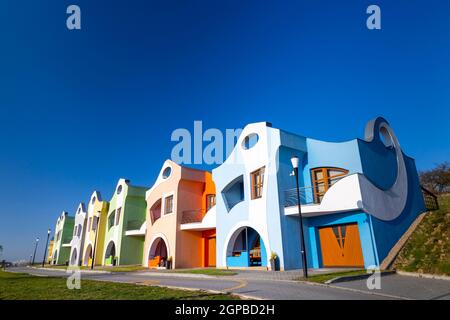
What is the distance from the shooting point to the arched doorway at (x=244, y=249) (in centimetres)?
1777

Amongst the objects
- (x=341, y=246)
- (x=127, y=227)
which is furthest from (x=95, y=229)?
(x=341, y=246)

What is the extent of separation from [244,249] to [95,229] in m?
23.8

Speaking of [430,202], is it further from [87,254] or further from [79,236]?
[79,236]

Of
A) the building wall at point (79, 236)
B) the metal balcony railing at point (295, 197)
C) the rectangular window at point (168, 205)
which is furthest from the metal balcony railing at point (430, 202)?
the building wall at point (79, 236)

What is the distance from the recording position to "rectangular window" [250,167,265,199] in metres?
17.5

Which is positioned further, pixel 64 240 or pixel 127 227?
pixel 64 240

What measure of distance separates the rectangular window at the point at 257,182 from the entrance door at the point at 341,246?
419 cm

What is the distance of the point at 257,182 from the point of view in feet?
58.4

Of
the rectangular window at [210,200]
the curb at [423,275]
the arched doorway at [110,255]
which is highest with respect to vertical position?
the rectangular window at [210,200]

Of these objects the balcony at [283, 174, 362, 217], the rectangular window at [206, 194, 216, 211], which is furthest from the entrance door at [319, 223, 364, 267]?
the rectangular window at [206, 194, 216, 211]

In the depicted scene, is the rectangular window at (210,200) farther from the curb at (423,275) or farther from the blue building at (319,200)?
the curb at (423,275)

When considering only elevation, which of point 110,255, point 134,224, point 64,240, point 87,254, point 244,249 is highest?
point 134,224

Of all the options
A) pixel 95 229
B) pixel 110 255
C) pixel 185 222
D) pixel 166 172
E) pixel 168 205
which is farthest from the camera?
pixel 95 229
